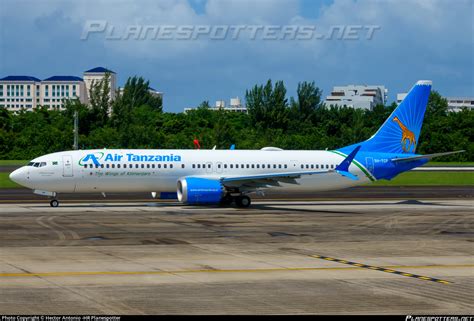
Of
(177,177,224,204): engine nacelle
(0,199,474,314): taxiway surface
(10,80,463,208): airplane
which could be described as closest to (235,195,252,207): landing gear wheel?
(10,80,463,208): airplane

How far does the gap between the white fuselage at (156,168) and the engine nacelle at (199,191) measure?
187cm

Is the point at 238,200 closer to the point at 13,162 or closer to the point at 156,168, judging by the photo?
the point at 156,168

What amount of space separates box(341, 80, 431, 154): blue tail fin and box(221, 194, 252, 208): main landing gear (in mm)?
9309

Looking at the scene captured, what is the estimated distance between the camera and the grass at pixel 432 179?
264 feet

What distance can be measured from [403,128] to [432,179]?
104 ft

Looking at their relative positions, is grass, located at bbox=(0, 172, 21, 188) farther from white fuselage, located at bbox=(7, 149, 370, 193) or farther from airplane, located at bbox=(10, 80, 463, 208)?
white fuselage, located at bbox=(7, 149, 370, 193)

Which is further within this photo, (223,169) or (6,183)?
(6,183)

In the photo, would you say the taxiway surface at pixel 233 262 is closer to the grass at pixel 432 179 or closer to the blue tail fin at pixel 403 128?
the blue tail fin at pixel 403 128

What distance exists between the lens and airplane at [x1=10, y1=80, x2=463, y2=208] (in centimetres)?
4791

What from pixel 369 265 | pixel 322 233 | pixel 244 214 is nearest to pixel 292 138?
pixel 244 214

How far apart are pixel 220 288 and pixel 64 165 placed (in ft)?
96.4

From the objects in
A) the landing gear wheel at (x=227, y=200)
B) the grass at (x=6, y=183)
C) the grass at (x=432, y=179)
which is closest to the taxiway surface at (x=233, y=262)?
the landing gear wheel at (x=227, y=200)

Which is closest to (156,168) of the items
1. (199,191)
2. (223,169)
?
(199,191)

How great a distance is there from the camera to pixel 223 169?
51688 millimetres
